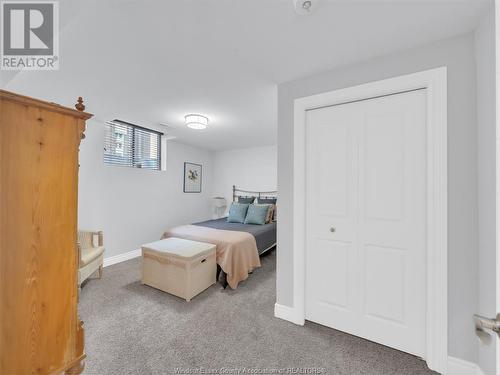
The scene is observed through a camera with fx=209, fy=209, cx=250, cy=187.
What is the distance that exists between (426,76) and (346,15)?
0.74 meters

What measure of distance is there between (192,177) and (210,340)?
3736 millimetres

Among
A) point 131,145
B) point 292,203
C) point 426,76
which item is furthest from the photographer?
point 131,145

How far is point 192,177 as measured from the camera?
4.97 metres

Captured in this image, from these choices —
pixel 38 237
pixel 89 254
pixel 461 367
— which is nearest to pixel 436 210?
pixel 461 367

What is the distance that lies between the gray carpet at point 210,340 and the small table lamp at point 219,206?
3074mm

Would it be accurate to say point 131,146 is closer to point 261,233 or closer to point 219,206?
point 219,206

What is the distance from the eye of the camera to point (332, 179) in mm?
1839

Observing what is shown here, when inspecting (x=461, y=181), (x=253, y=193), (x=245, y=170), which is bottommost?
(x=253, y=193)

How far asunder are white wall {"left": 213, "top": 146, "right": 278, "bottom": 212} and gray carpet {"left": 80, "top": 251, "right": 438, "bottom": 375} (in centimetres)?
295

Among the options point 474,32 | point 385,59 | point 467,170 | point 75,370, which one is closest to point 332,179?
point 467,170

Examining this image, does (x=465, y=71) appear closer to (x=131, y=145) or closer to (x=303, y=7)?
(x=303, y=7)

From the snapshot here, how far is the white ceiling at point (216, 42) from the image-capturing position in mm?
1232

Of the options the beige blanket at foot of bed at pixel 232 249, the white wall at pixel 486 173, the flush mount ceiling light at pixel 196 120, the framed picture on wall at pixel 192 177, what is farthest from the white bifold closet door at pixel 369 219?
the framed picture on wall at pixel 192 177

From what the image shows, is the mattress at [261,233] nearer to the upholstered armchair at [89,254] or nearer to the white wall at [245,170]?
the white wall at [245,170]
